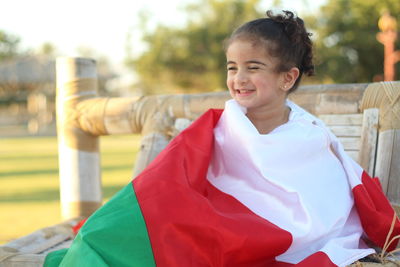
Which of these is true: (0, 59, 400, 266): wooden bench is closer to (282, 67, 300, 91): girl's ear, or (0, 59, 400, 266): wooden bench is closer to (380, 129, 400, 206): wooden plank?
(380, 129, 400, 206): wooden plank

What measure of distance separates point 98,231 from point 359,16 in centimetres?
2054

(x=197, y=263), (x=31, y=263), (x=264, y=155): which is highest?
(x=264, y=155)

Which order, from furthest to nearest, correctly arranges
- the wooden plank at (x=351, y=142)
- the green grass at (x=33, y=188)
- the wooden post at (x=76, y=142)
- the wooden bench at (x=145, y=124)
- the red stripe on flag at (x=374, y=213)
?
the green grass at (x=33, y=188) < the wooden post at (x=76, y=142) < the wooden plank at (x=351, y=142) < the wooden bench at (x=145, y=124) < the red stripe on flag at (x=374, y=213)

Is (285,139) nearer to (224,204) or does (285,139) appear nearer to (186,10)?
(224,204)

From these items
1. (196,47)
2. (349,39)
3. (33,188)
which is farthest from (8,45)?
(33,188)

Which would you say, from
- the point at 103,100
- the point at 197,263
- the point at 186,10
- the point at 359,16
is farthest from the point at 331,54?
the point at 197,263

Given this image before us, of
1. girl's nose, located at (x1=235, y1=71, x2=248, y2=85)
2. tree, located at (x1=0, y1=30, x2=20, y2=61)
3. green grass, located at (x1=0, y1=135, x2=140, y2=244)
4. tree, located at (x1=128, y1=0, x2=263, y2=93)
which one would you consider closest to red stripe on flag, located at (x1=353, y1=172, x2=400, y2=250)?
girl's nose, located at (x1=235, y1=71, x2=248, y2=85)

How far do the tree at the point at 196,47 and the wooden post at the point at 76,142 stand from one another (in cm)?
2098

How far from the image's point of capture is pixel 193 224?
1569 millimetres

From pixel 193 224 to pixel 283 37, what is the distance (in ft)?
2.57

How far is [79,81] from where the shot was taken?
2.96 meters

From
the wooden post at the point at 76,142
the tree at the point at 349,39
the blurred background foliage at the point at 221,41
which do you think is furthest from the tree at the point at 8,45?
the wooden post at the point at 76,142

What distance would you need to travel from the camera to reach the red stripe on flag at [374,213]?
6.05ft

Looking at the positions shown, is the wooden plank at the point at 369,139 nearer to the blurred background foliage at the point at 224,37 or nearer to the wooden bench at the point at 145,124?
the wooden bench at the point at 145,124
